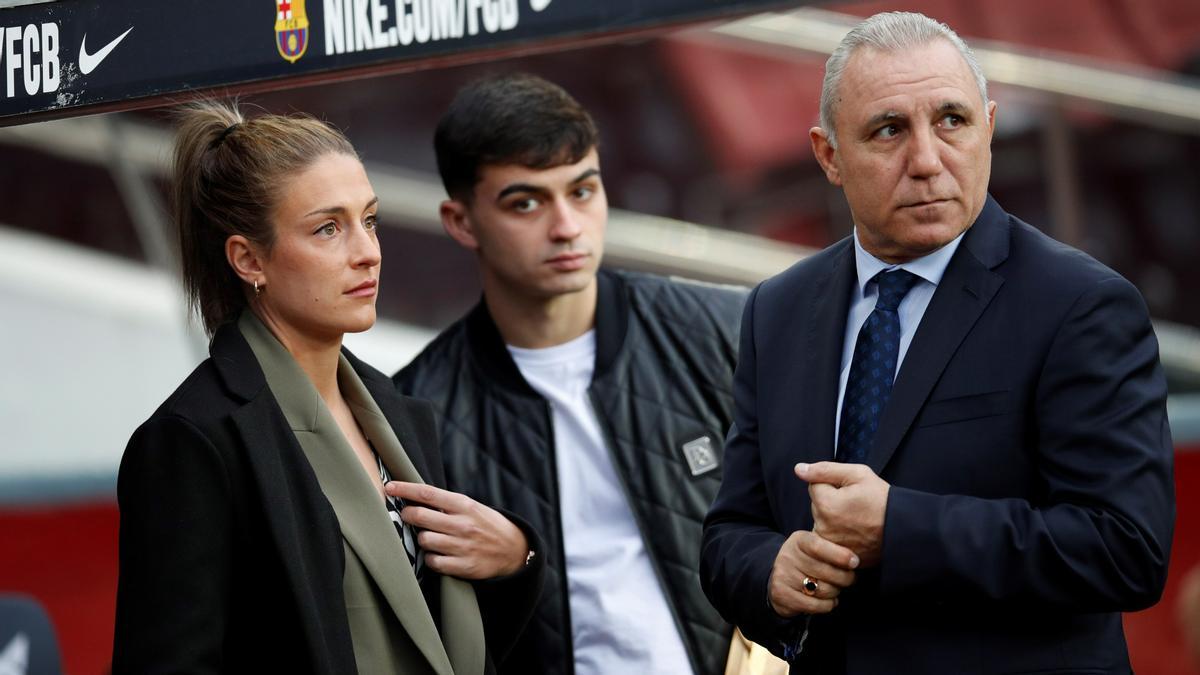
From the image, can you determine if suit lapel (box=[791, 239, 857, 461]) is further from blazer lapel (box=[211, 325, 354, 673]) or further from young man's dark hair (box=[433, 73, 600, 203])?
young man's dark hair (box=[433, 73, 600, 203])

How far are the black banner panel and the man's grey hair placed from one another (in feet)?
0.90

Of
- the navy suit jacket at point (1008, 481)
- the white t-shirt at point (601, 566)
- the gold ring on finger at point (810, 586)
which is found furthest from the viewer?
the white t-shirt at point (601, 566)

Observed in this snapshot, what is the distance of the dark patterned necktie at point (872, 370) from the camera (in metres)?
2.34

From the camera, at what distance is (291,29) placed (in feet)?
8.14

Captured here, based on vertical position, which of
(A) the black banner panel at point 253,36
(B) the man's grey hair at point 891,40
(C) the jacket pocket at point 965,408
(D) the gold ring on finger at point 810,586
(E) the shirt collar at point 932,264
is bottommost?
(D) the gold ring on finger at point 810,586

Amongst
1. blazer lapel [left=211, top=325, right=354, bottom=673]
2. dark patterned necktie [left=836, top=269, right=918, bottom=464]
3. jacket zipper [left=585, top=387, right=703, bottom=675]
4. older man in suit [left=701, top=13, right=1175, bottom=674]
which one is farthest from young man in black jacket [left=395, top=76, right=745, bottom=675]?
dark patterned necktie [left=836, top=269, right=918, bottom=464]

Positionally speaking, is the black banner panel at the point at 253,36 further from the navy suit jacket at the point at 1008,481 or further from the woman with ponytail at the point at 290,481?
the navy suit jacket at the point at 1008,481

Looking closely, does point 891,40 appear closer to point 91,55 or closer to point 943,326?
point 943,326

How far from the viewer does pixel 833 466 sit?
2189mm

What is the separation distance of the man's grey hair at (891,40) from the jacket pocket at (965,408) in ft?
1.50

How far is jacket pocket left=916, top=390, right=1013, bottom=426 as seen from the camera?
7.19 feet

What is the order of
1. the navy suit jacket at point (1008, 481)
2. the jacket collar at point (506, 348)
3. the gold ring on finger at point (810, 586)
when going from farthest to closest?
the jacket collar at point (506, 348) → the gold ring on finger at point (810, 586) → the navy suit jacket at point (1008, 481)

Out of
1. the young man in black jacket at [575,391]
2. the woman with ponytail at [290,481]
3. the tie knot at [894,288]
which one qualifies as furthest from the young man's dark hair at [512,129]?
the tie knot at [894,288]

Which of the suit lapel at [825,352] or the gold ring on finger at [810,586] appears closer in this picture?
the gold ring on finger at [810,586]
